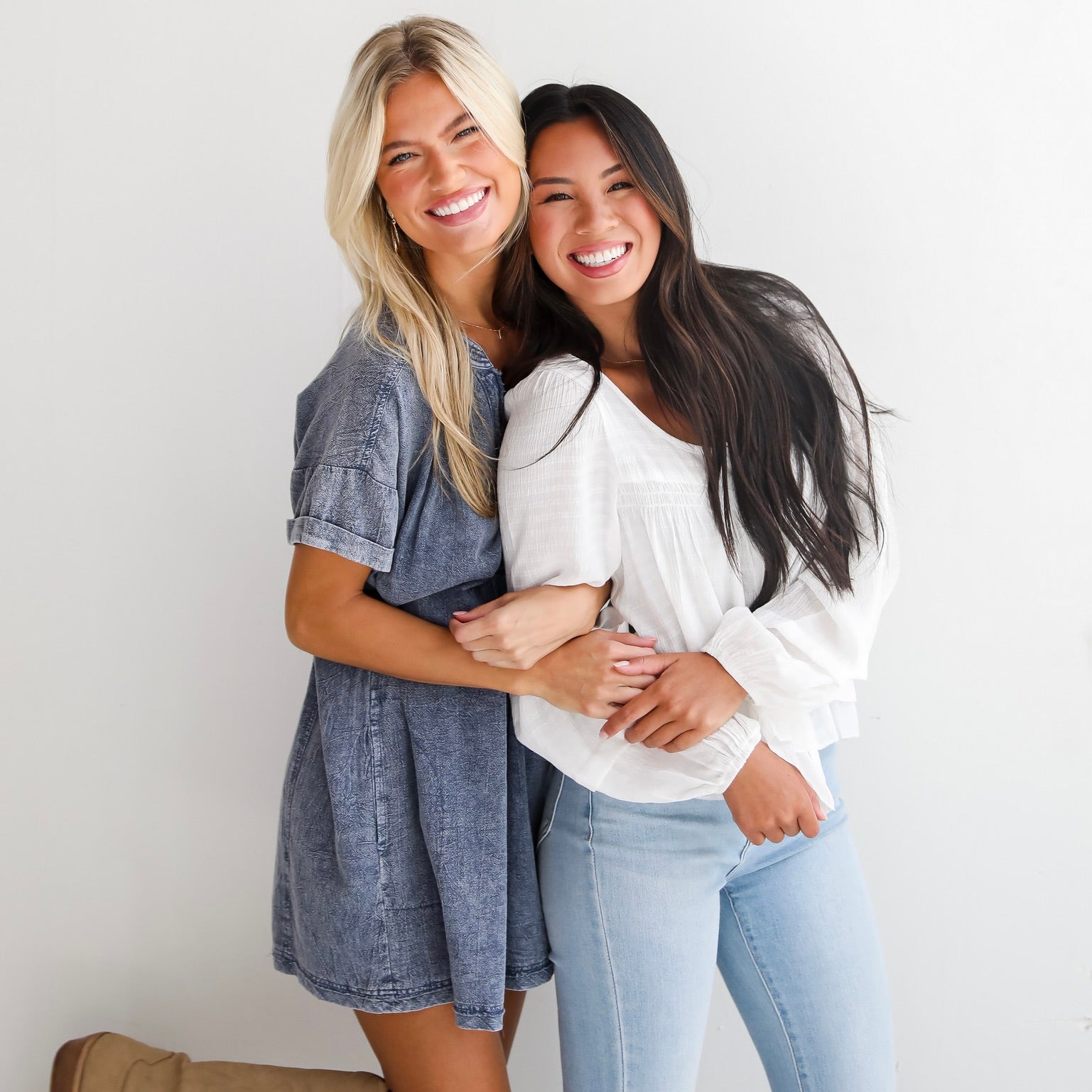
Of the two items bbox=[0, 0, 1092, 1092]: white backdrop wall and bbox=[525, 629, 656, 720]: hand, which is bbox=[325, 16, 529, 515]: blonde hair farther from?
bbox=[0, 0, 1092, 1092]: white backdrop wall

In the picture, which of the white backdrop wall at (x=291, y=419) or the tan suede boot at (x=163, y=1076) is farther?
the white backdrop wall at (x=291, y=419)

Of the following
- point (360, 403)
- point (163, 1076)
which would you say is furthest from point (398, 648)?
point (163, 1076)

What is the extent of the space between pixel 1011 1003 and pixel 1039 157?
5.57ft

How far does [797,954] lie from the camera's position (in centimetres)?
141

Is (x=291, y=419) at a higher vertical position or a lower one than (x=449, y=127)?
lower

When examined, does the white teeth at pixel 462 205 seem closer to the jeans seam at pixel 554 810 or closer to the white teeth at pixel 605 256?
the white teeth at pixel 605 256

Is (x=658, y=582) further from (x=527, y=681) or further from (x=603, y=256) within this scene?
(x=603, y=256)

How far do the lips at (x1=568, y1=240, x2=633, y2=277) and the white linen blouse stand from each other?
17cm

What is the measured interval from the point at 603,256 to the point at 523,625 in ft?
1.93

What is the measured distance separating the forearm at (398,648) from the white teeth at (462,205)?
23.8 inches

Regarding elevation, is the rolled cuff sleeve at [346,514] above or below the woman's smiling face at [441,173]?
below

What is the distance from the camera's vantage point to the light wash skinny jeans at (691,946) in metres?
1.36

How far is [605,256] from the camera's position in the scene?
1425mm

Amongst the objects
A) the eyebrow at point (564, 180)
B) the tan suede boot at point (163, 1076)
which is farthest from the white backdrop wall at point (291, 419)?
the eyebrow at point (564, 180)
